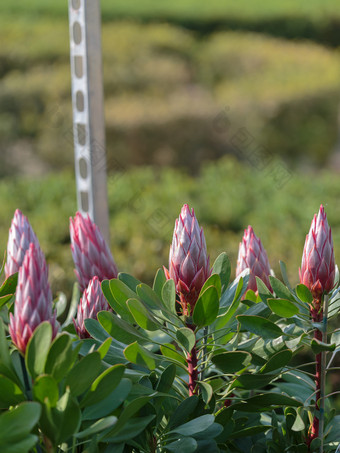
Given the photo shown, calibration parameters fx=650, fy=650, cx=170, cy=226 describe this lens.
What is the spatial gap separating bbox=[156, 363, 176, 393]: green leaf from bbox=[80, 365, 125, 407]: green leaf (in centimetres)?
11

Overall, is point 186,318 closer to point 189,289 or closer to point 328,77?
Result: point 189,289

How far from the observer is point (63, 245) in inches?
161

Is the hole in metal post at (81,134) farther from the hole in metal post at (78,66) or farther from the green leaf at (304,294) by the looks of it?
the green leaf at (304,294)

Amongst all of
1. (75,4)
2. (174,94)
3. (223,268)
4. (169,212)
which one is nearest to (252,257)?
(223,268)

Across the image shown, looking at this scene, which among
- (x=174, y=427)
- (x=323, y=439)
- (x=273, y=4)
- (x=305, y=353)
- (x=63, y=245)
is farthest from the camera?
(x=273, y=4)

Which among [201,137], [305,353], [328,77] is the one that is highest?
[328,77]

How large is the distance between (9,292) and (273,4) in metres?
8.19

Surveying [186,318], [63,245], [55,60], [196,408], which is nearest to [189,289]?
[186,318]

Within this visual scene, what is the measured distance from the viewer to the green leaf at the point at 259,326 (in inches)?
30.5

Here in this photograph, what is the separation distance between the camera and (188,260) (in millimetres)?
841

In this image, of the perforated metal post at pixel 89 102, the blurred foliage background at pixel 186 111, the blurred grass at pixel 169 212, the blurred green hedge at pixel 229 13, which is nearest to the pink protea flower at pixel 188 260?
the perforated metal post at pixel 89 102

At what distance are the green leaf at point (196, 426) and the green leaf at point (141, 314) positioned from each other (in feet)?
0.40

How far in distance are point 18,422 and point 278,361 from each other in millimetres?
333

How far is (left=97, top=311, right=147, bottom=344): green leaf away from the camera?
2.57ft
